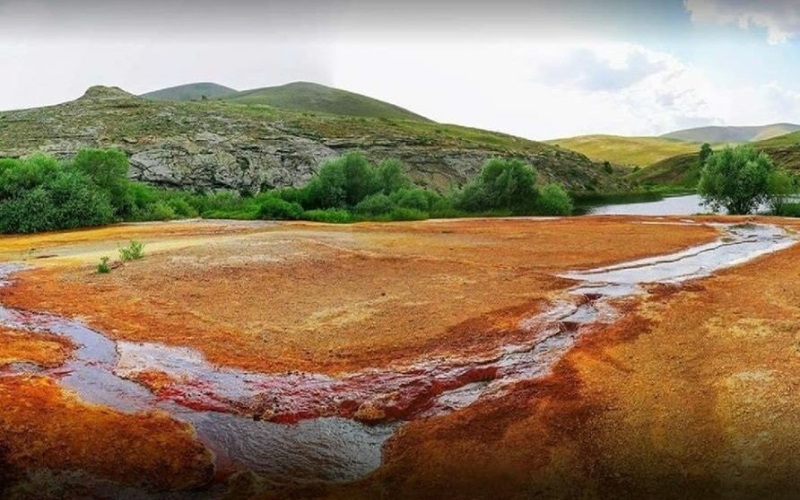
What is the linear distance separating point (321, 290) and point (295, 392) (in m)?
7.64

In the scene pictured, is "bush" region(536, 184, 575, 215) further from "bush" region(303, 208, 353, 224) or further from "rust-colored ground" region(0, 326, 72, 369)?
"rust-colored ground" region(0, 326, 72, 369)

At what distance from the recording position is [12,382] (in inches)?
389

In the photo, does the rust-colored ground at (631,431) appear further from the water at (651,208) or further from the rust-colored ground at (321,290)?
the water at (651,208)

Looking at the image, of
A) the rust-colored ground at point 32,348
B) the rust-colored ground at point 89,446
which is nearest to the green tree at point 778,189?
the rust-colored ground at point 32,348

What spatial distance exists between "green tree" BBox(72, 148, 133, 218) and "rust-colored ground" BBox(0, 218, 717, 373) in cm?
1558

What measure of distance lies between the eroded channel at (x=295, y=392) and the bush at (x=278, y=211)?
33915 mm

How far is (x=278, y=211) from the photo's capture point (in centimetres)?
4784

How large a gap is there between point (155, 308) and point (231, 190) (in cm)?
5436

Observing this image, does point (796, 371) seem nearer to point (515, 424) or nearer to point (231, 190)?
point (515, 424)

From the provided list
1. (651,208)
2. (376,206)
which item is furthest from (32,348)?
(651,208)

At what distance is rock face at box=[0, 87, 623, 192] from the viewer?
218 feet

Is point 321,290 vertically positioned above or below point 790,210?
below

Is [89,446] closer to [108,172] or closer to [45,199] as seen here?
[45,199]

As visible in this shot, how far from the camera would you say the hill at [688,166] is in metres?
107
